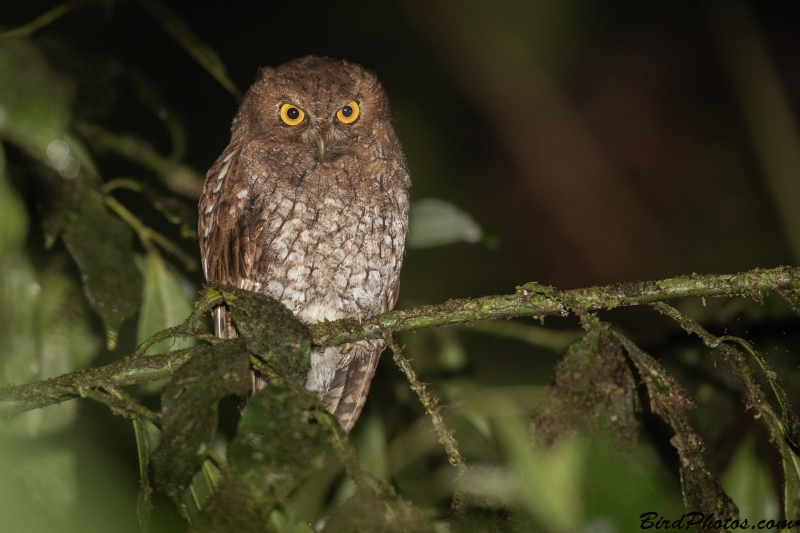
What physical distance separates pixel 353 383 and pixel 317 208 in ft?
2.35

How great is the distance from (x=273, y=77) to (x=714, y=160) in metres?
3.47

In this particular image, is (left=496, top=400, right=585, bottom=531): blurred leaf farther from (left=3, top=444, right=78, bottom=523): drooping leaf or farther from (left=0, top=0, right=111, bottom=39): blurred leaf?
(left=0, top=0, right=111, bottom=39): blurred leaf

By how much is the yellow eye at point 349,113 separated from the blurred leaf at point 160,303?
87 centimetres

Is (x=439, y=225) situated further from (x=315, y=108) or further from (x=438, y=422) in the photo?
(x=438, y=422)

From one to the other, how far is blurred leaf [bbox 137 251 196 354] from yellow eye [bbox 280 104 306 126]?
2.42ft

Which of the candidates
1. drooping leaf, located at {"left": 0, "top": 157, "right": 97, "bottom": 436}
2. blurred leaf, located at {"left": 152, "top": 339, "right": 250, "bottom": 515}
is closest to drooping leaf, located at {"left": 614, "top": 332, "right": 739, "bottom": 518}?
blurred leaf, located at {"left": 152, "top": 339, "right": 250, "bottom": 515}

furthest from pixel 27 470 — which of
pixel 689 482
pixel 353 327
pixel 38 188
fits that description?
pixel 689 482

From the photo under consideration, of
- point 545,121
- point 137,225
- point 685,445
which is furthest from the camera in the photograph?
point 545,121

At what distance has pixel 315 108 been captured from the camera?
8.15 feet

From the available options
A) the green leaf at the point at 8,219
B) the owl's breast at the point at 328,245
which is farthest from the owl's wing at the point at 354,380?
the green leaf at the point at 8,219

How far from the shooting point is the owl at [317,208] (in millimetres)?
2348

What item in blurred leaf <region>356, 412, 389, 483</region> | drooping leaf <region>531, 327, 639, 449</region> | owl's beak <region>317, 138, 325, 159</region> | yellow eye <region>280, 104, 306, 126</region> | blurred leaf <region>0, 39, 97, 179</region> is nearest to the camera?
drooping leaf <region>531, 327, 639, 449</region>

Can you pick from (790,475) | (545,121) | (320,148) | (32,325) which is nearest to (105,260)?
(32,325)

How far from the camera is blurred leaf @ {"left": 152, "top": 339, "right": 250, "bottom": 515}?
40.7 inches
